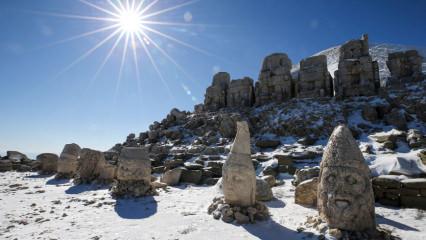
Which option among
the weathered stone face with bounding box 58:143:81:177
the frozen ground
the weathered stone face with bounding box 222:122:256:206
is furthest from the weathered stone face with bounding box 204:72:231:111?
the weathered stone face with bounding box 222:122:256:206

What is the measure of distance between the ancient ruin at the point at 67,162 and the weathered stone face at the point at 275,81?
1973 cm

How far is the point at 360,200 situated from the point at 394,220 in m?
1.97

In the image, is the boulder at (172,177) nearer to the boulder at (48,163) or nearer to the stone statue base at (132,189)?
the stone statue base at (132,189)

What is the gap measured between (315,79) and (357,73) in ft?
12.1

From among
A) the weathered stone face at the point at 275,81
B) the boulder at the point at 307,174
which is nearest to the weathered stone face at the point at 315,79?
the weathered stone face at the point at 275,81

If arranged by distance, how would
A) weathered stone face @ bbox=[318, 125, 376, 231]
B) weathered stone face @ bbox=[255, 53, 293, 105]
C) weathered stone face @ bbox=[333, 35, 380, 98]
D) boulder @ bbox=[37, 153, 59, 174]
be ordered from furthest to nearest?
weathered stone face @ bbox=[255, 53, 293, 105]
weathered stone face @ bbox=[333, 35, 380, 98]
boulder @ bbox=[37, 153, 59, 174]
weathered stone face @ bbox=[318, 125, 376, 231]

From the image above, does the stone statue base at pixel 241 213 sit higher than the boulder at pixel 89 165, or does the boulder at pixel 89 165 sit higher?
the boulder at pixel 89 165

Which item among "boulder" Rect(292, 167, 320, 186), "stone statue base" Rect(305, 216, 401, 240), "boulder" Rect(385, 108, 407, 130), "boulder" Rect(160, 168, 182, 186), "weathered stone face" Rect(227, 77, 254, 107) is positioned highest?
"weathered stone face" Rect(227, 77, 254, 107)

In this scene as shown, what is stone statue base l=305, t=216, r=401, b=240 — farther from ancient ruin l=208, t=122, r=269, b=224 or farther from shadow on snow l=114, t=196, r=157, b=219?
shadow on snow l=114, t=196, r=157, b=219

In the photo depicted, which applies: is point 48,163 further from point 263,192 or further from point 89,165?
point 263,192

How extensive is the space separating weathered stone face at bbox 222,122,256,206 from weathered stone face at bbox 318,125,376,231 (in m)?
1.99

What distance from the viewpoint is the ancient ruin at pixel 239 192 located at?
24.8 ft

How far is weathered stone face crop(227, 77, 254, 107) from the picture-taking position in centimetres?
3356

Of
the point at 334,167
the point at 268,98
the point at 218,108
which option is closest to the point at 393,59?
the point at 268,98
